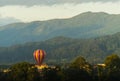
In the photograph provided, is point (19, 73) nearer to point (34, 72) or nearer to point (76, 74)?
point (34, 72)

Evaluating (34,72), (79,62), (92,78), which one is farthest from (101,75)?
(34,72)

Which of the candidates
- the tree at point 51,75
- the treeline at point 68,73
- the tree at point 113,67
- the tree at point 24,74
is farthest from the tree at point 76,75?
the tree at point 24,74

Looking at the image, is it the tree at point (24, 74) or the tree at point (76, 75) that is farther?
the tree at point (76, 75)

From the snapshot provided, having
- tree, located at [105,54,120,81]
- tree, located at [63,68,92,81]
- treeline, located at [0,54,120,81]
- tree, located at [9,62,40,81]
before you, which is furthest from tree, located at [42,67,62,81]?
tree, located at [105,54,120,81]

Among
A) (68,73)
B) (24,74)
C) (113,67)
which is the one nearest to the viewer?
(24,74)

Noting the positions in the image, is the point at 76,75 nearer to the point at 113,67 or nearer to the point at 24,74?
the point at 113,67

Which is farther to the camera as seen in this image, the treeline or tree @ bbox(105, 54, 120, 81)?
tree @ bbox(105, 54, 120, 81)

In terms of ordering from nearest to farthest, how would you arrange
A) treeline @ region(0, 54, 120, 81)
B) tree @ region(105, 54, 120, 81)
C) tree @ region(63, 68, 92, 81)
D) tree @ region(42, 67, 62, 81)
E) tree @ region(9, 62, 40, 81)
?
1. tree @ region(9, 62, 40, 81)
2. treeline @ region(0, 54, 120, 81)
3. tree @ region(42, 67, 62, 81)
4. tree @ region(63, 68, 92, 81)
5. tree @ region(105, 54, 120, 81)

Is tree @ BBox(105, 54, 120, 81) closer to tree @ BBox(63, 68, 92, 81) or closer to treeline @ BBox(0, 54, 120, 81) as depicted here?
treeline @ BBox(0, 54, 120, 81)

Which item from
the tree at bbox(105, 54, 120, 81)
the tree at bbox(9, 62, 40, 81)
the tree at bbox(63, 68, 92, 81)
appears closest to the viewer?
the tree at bbox(9, 62, 40, 81)

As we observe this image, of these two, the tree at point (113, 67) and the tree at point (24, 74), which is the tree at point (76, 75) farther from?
the tree at point (24, 74)

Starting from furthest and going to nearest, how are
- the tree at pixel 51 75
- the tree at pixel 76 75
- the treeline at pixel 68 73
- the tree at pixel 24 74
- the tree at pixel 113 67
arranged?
the tree at pixel 113 67
the tree at pixel 76 75
the tree at pixel 51 75
the treeline at pixel 68 73
the tree at pixel 24 74

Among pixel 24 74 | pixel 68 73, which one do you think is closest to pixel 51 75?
pixel 68 73
